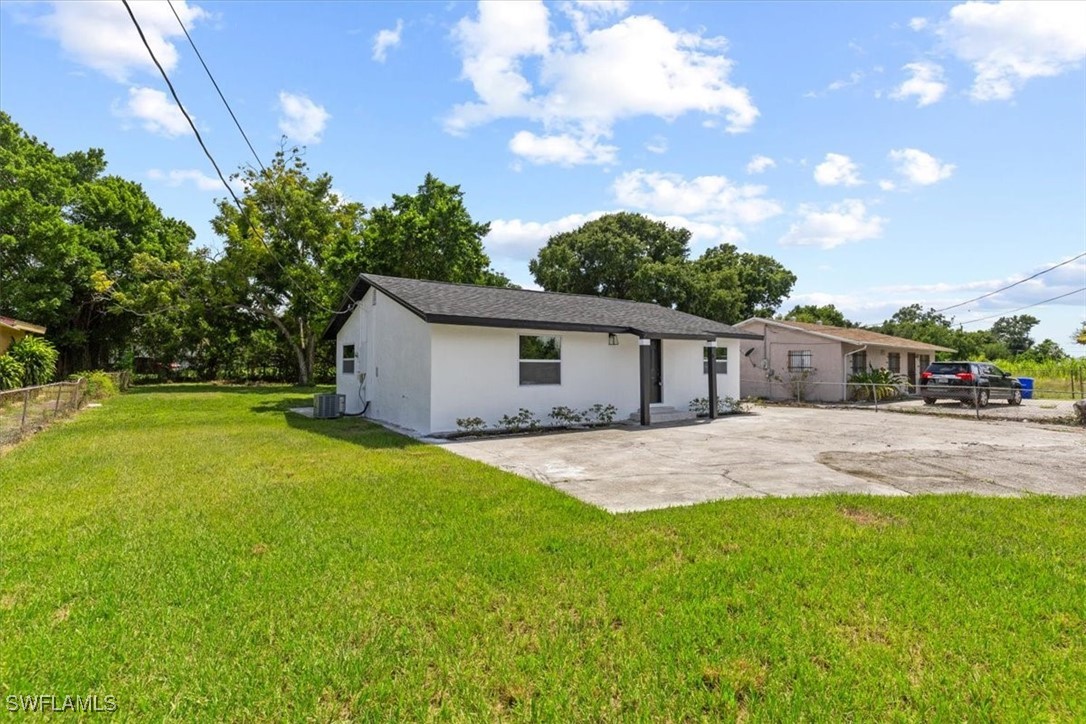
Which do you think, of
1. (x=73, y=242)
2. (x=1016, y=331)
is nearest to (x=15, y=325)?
(x=73, y=242)

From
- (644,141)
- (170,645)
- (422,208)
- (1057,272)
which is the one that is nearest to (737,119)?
(644,141)

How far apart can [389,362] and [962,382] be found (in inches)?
713

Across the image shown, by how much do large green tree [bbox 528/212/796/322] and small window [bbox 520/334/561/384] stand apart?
21073mm

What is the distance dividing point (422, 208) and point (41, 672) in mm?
24009

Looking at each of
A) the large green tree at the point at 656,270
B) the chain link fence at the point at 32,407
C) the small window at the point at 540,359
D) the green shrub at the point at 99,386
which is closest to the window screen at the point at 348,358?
the small window at the point at 540,359

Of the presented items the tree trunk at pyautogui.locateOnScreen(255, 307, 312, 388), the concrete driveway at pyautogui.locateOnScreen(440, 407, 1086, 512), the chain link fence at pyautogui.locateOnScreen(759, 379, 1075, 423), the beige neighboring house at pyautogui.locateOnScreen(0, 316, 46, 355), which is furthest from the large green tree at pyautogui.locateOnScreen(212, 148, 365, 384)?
the chain link fence at pyautogui.locateOnScreen(759, 379, 1075, 423)

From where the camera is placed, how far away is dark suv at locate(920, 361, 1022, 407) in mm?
17281

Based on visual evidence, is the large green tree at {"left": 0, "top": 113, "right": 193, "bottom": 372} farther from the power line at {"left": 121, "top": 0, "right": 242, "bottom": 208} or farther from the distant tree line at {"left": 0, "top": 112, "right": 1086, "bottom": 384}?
the power line at {"left": 121, "top": 0, "right": 242, "bottom": 208}

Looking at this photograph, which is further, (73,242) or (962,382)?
(73,242)

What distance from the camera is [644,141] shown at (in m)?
14.1

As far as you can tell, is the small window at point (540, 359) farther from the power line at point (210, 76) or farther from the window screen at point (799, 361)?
the window screen at point (799, 361)

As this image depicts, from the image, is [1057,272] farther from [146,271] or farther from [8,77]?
[146,271]

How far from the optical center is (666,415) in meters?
14.1

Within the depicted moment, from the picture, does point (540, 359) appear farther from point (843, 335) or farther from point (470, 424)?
point (843, 335)
